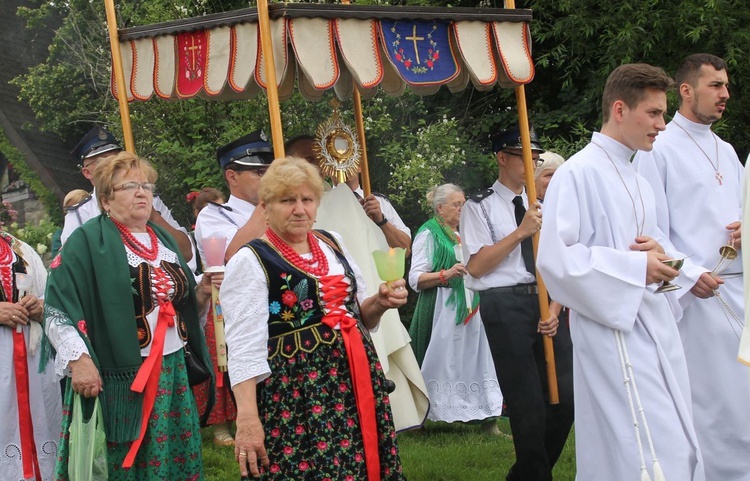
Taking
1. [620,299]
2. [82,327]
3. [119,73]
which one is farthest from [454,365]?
[82,327]

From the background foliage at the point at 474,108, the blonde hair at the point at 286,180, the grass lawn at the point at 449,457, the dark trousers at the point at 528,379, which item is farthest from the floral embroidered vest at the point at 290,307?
the background foliage at the point at 474,108

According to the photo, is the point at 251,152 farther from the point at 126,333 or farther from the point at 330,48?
the point at 126,333

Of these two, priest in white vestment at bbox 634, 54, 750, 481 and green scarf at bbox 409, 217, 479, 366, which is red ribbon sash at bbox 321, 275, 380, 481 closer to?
priest in white vestment at bbox 634, 54, 750, 481

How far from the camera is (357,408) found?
4.43m

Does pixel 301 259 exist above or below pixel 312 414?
above

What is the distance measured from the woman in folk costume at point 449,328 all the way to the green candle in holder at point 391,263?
4604 mm

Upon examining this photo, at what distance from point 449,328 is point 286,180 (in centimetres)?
490

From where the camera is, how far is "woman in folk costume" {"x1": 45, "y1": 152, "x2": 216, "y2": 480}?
5.03m

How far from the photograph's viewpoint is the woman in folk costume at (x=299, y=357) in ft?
14.0

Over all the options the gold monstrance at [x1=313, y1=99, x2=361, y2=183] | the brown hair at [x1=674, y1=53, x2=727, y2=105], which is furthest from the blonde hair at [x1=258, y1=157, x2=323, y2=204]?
the brown hair at [x1=674, y1=53, x2=727, y2=105]

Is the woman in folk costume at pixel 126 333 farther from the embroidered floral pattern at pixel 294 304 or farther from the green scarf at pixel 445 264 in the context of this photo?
the green scarf at pixel 445 264

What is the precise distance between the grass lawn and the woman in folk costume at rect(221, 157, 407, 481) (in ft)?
8.10

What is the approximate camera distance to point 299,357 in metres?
4.36

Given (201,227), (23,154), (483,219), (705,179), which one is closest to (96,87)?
(23,154)
